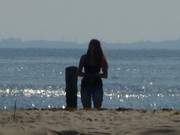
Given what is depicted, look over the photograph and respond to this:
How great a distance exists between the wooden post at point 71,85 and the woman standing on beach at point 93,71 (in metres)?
0.73

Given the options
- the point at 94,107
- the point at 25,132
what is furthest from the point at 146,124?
the point at 94,107

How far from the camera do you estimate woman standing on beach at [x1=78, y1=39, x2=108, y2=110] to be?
1532 cm

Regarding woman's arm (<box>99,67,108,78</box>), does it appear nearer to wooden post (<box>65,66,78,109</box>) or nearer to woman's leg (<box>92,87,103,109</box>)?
woman's leg (<box>92,87,103,109</box>)

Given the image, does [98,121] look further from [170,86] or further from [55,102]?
[170,86]

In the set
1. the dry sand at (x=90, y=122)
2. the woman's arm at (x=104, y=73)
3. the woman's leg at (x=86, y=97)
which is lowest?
the dry sand at (x=90, y=122)

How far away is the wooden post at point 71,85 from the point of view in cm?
1630

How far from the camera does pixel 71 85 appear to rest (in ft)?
53.8

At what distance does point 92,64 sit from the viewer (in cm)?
1545

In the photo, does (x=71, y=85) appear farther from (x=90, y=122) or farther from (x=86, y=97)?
(x=90, y=122)

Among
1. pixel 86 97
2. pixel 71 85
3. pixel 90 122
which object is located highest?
pixel 71 85

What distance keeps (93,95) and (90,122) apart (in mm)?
2274

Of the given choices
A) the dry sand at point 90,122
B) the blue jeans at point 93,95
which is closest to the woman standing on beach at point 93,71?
the blue jeans at point 93,95

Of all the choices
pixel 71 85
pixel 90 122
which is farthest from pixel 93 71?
pixel 90 122

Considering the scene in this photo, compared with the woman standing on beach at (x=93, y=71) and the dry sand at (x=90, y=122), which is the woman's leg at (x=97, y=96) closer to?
the woman standing on beach at (x=93, y=71)
